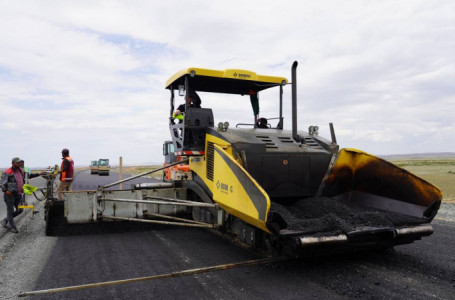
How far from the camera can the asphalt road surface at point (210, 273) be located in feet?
12.9

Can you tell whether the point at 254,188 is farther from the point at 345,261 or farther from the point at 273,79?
the point at 273,79

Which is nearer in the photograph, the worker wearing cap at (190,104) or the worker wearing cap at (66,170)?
the worker wearing cap at (190,104)

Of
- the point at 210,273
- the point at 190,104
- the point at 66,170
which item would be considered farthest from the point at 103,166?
the point at 210,273

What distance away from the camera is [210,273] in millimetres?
4613

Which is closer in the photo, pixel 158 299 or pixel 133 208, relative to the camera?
pixel 158 299

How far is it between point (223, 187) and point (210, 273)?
1.18 metres

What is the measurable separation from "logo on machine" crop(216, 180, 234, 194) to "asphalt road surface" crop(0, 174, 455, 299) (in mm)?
1037

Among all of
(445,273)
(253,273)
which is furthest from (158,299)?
(445,273)

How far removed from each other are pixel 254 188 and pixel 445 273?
2.68m

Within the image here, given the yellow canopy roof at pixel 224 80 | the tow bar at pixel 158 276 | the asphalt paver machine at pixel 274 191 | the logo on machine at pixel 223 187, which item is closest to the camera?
the tow bar at pixel 158 276

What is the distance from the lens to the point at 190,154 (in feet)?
20.4

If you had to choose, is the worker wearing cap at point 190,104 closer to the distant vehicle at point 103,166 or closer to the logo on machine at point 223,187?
the logo on machine at point 223,187

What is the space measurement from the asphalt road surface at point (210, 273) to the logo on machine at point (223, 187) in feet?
3.40

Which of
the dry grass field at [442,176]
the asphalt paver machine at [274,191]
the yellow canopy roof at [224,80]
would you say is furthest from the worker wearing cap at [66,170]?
the dry grass field at [442,176]
